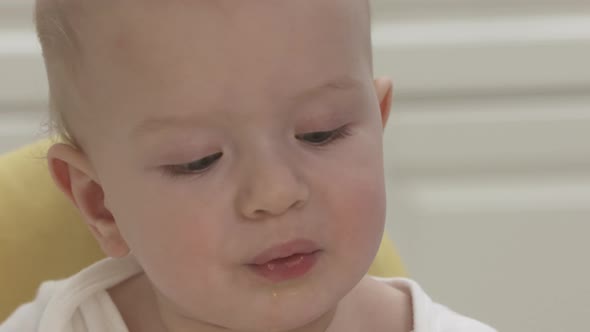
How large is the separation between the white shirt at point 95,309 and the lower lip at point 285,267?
7.3 inches

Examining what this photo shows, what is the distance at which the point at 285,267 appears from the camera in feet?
2.41

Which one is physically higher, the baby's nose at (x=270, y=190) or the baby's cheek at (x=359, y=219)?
the baby's nose at (x=270, y=190)

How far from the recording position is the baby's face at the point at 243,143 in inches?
27.8

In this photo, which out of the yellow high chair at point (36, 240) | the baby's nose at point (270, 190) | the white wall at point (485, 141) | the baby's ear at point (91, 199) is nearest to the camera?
the baby's nose at point (270, 190)

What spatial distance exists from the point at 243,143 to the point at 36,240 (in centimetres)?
49

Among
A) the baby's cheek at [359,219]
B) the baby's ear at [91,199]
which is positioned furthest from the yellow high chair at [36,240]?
the baby's cheek at [359,219]

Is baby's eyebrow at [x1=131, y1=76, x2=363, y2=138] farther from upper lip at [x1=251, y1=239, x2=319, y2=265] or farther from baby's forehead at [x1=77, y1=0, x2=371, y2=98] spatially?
upper lip at [x1=251, y1=239, x2=319, y2=265]

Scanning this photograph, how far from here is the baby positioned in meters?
0.71

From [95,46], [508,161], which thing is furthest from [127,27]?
[508,161]

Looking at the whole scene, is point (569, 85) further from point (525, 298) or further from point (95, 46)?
point (95, 46)

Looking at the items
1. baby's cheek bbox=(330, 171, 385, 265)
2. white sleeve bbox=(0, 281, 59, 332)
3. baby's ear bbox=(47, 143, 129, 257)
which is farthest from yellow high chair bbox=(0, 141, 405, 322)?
baby's cheek bbox=(330, 171, 385, 265)

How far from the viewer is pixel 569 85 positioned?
1.55 meters

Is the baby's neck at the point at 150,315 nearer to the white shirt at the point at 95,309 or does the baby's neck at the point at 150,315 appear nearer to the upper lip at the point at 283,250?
the white shirt at the point at 95,309

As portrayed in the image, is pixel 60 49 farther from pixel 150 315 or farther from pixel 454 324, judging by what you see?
pixel 454 324
